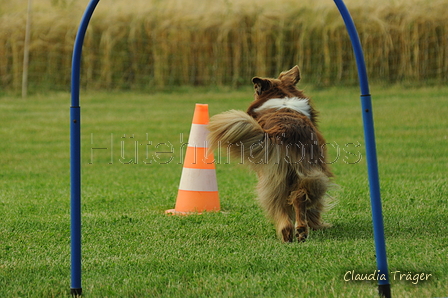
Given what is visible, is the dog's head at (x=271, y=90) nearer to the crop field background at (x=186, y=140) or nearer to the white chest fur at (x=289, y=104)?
the white chest fur at (x=289, y=104)

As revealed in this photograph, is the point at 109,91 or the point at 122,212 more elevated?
the point at 109,91

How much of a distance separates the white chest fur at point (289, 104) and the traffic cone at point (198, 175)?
99 centimetres

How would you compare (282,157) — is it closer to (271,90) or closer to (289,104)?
(289,104)

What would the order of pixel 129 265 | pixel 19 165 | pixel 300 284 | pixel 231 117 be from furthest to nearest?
pixel 19 165, pixel 231 117, pixel 129 265, pixel 300 284

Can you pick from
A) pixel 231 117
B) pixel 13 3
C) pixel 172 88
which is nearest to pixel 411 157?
pixel 231 117

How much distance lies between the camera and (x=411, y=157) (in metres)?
9.58

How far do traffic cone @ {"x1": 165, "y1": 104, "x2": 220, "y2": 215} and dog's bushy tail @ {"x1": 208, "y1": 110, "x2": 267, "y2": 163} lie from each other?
1382 mm

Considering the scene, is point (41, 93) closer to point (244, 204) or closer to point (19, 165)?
point (19, 165)

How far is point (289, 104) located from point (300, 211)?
3.11 feet

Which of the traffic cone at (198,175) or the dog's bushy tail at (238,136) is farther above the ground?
the dog's bushy tail at (238,136)

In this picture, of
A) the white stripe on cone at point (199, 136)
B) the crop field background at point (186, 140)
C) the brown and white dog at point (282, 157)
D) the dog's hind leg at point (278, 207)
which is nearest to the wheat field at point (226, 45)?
the crop field background at point (186, 140)

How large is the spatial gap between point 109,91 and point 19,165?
7.89 m

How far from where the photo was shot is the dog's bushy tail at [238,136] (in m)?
4.37

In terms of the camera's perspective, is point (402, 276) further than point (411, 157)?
No
